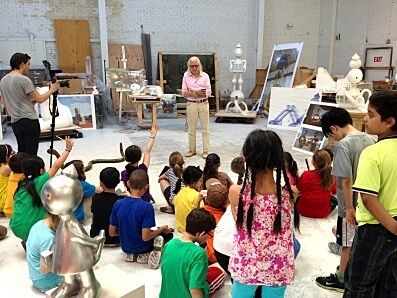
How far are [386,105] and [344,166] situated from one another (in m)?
0.55

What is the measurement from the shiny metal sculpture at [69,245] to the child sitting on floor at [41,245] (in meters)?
0.61

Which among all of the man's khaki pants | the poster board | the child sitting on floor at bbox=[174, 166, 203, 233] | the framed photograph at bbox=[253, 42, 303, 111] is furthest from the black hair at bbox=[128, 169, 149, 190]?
the framed photograph at bbox=[253, 42, 303, 111]

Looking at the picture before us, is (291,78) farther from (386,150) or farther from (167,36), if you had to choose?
(386,150)

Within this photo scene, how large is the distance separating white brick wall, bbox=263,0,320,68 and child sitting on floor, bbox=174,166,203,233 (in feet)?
26.6

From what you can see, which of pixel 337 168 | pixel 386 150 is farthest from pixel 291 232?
pixel 337 168

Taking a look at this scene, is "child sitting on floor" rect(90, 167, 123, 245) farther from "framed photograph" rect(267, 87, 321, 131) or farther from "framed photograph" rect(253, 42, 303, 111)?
"framed photograph" rect(253, 42, 303, 111)

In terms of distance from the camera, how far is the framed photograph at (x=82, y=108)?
7.25 meters

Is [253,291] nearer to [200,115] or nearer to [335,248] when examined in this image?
[335,248]

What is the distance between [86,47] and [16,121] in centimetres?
573

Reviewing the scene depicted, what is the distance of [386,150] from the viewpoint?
1429 millimetres

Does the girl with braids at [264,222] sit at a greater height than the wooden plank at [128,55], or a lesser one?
lesser

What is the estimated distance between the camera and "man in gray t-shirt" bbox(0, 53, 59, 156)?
139 inches

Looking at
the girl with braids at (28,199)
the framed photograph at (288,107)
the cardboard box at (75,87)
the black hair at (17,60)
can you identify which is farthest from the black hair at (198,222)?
the cardboard box at (75,87)

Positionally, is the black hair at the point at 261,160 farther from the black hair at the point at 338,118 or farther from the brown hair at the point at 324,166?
the brown hair at the point at 324,166
